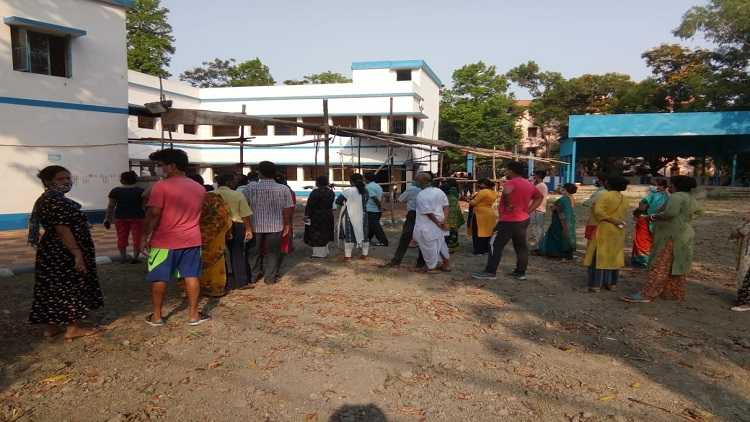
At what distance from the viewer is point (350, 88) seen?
24922 mm

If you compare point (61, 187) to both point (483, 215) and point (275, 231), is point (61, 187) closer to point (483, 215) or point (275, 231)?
point (275, 231)

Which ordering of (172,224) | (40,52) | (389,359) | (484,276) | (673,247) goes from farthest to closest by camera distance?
1. (40,52)
2. (484,276)
3. (673,247)
4. (172,224)
5. (389,359)

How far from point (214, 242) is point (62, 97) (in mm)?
8533

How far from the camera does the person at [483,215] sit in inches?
303

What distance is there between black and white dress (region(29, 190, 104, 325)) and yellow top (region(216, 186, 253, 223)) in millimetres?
1537

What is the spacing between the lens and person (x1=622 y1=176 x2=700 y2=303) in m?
5.17

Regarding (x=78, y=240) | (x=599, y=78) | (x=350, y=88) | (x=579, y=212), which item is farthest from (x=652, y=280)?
(x=599, y=78)

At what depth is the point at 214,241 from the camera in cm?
509

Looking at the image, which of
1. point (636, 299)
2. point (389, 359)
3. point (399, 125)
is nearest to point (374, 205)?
point (636, 299)

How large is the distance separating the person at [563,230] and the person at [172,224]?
5586 mm

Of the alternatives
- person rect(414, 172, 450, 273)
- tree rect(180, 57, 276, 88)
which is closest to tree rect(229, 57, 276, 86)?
tree rect(180, 57, 276, 88)

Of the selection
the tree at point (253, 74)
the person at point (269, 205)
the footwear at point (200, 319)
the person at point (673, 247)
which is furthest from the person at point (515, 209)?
the tree at point (253, 74)

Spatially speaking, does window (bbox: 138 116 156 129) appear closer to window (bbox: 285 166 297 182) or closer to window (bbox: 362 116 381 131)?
window (bbox: 285 166 297 182)

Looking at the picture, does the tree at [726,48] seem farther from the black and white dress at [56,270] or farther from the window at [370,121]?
the black and white dress at [56,270]
